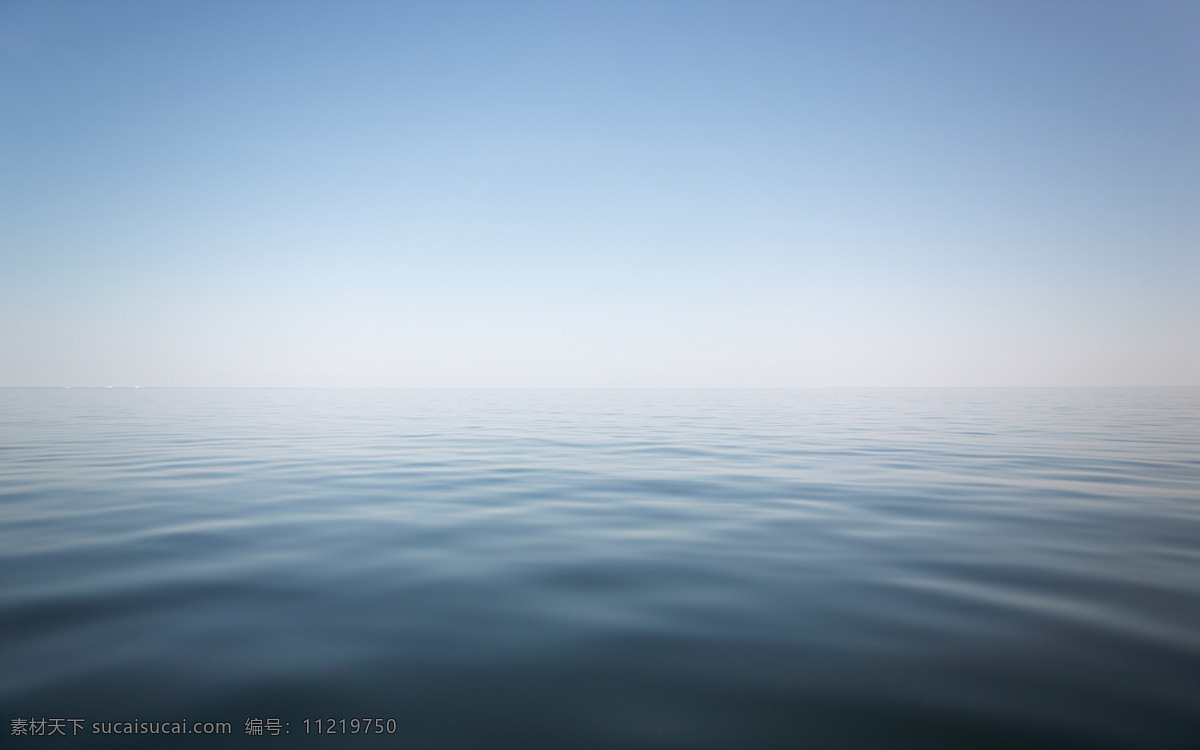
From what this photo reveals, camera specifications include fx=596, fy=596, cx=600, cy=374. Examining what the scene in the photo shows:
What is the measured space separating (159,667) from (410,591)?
164cm

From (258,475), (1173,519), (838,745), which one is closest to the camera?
(838,745)

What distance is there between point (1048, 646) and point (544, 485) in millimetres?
6996

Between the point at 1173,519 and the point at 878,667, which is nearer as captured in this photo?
the point at 878,667

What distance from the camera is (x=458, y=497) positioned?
28.1ft

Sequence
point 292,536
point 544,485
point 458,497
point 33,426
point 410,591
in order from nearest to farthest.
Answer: point 410,591
point 292,536
point 458,497
point 544,485
point 33,426

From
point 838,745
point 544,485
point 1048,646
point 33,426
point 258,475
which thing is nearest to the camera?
point 838,745

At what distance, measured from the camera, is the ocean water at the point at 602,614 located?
2822mm

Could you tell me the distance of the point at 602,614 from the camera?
416 cm

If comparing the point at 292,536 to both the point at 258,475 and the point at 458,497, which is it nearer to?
the point at 458,497

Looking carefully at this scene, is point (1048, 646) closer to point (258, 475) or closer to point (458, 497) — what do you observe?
point (458, 497)

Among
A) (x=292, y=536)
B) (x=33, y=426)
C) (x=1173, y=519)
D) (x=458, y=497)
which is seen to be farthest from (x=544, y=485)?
(x=33, y=426)

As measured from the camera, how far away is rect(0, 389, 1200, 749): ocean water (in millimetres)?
2822

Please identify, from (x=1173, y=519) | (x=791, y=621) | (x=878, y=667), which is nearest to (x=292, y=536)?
(x=791, y=621)

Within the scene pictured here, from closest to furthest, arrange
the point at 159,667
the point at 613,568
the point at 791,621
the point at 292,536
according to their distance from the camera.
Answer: the point at 159,667
the point at 791,621
the point at 613,568
the point at 292,536
